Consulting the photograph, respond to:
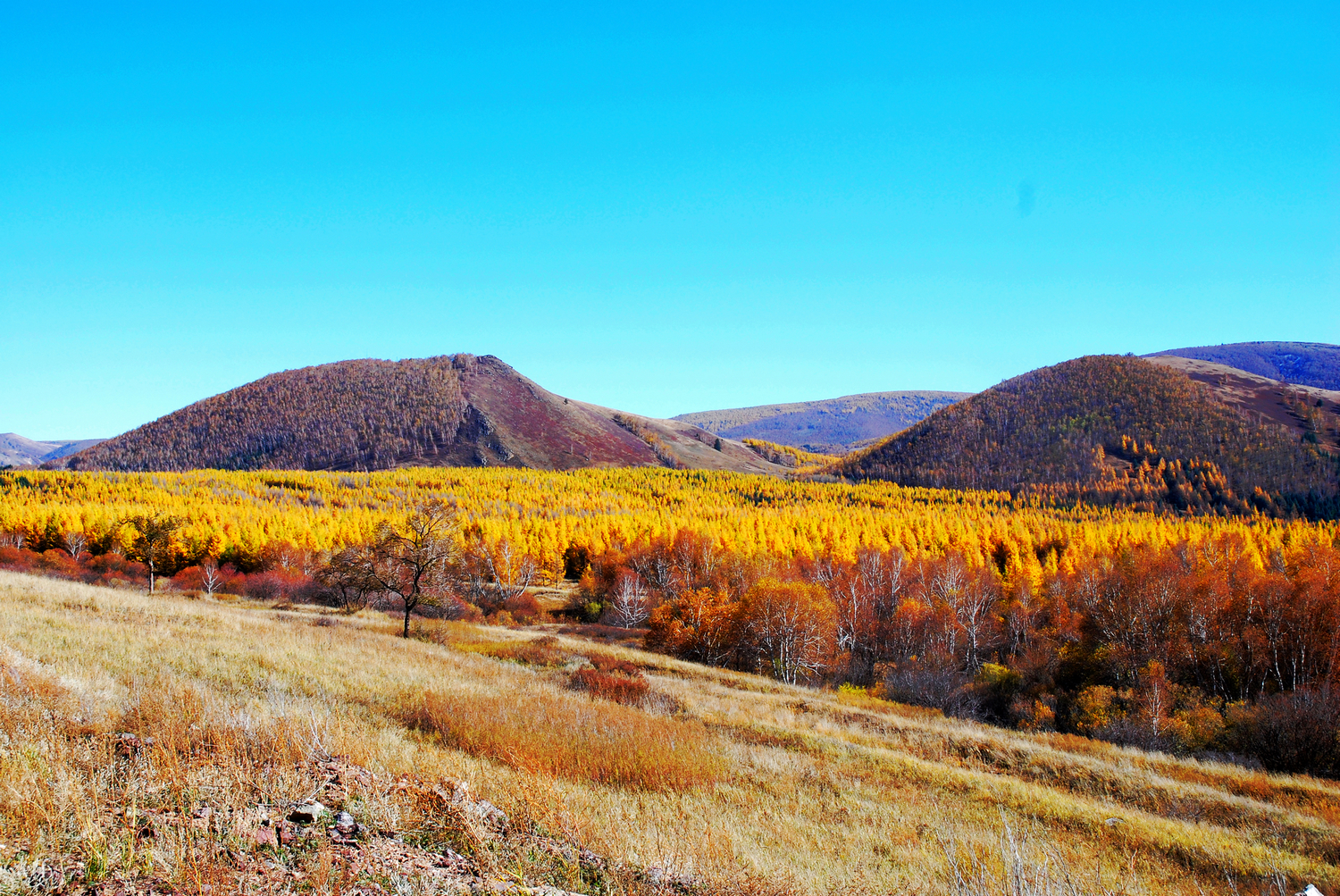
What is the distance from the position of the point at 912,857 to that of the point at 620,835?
4.16 m

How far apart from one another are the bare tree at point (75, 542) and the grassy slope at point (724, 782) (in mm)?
75983

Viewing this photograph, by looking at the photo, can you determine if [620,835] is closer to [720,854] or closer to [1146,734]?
[720,854]

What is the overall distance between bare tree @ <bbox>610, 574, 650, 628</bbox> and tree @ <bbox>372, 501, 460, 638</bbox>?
32.6 metres

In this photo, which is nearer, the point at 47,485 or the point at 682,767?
the point at 682,767

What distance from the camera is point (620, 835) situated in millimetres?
6805

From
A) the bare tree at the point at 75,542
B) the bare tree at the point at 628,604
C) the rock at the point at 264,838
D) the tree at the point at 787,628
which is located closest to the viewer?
the rock at the point at 264,838

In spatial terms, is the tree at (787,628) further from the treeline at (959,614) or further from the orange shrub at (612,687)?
the orange shrub at (612,687)

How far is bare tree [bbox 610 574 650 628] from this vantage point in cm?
6669

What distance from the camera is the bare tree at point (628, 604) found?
6669cm

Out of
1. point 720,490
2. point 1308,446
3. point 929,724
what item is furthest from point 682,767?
point 1308,446

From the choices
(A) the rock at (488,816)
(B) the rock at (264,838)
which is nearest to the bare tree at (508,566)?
(A) the rock at (488,816)

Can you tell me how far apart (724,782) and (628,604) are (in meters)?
59.4

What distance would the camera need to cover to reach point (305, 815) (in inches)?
229

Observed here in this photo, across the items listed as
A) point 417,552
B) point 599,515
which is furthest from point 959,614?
point 599,515
